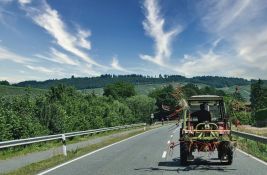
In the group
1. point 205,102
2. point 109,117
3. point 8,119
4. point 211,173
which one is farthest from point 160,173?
point 109,117

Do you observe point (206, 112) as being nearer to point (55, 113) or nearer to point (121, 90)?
point (55, 113)

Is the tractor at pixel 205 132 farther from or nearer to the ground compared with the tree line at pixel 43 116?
nearer to the ground

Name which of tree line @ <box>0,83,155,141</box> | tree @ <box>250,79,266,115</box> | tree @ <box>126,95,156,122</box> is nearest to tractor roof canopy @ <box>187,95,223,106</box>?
tree line @ <box>0,83,155,141</box>

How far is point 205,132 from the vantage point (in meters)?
13.9

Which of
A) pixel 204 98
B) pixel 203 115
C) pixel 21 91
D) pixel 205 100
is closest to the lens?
pixel 203 115

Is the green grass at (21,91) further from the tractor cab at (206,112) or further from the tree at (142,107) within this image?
the tree at (142,107)

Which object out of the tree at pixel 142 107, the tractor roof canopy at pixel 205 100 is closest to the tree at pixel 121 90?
the tree at pixel 142 107

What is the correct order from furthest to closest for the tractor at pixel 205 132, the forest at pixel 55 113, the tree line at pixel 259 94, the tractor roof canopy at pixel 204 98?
the tree line at pixel 259 94 → the tractor roof canopy at pixel 204 98 → the forest at pixel 55 113 → the tractor at pixel 205 132

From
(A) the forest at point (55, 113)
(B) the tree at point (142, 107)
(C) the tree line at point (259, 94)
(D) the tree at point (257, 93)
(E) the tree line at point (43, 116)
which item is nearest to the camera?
(A) the forest at point (55, 113)

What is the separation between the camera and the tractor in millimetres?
13719

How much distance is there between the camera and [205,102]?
50.3 feet

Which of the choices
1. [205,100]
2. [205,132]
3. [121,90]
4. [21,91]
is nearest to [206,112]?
[205,100]

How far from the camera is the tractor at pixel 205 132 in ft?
45.0

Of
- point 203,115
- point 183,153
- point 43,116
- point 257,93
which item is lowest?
point 183,153
